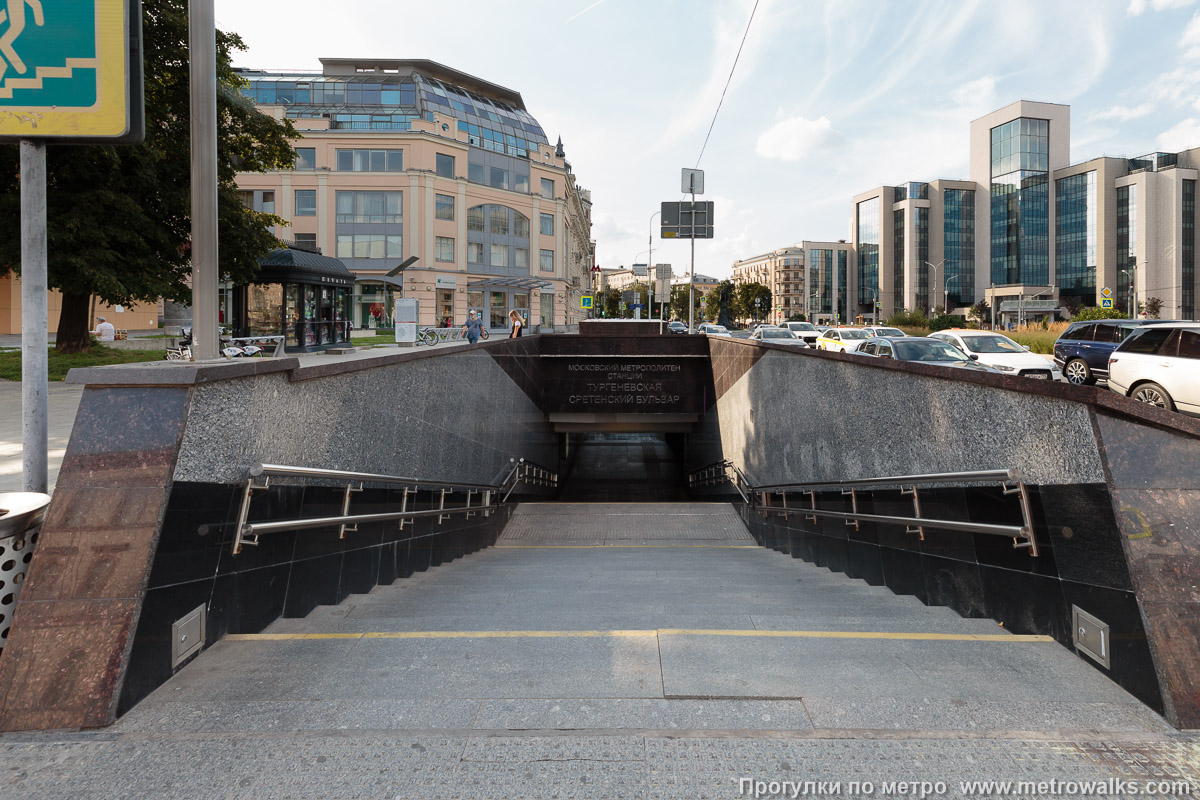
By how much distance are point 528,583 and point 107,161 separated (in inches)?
628

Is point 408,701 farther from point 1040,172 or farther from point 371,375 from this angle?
point 1040,172

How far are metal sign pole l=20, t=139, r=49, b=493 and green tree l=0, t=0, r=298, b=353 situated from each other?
45.9 ft

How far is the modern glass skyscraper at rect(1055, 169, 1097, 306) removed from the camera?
82.6 meters

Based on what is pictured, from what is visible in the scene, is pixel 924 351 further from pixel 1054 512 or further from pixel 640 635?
pixel 640 635

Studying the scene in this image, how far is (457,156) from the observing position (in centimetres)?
5403

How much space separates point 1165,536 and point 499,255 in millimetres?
56327

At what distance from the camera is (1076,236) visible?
84.6 m

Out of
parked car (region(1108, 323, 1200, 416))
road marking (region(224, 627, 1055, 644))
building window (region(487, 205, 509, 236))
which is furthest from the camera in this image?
building window (region(487, 205, 509, 236))

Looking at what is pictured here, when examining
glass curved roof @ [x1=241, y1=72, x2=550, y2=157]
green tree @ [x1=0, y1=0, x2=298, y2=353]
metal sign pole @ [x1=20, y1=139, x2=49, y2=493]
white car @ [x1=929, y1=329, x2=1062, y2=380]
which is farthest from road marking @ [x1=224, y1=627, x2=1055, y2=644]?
glass curved roof @ [x1=241, y1=72, x2=550, y2=157]

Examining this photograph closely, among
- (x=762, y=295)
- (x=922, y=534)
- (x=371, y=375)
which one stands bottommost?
(x=922, y=534)

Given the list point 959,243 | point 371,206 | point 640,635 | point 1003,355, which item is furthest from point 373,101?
point 959,243

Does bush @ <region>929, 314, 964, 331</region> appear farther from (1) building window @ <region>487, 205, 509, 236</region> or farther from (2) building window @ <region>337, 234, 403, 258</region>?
(2) building window @ <region>337, 234, 403, 258</region>

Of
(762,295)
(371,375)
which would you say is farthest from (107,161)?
(762,295)

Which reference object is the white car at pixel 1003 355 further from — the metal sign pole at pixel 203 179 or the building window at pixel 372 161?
the building window at pixel 372 161
